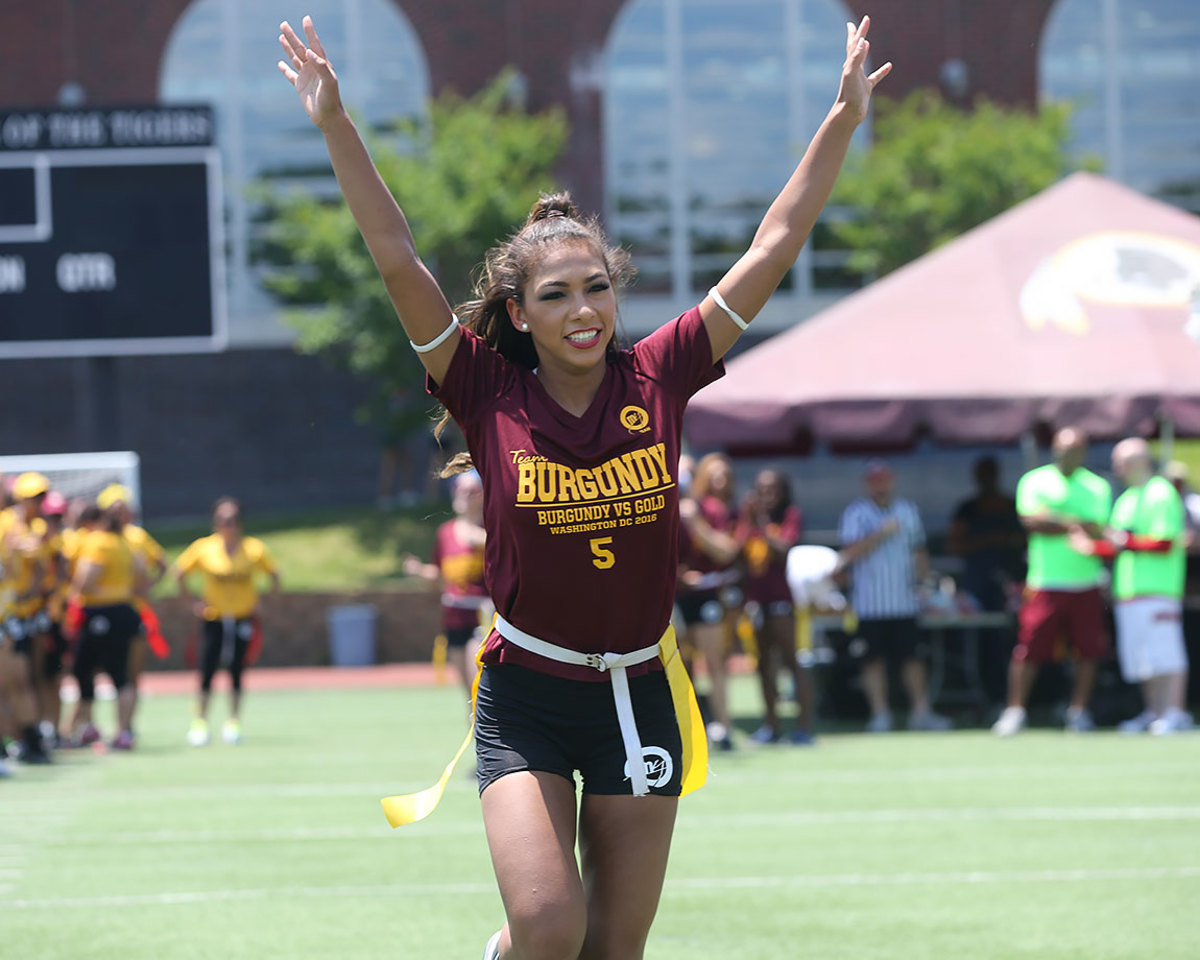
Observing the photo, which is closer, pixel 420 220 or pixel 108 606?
pixel 108 606

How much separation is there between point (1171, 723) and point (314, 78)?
1088cm

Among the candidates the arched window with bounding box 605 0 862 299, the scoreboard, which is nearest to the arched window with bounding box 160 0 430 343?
the arched window with bounding box 605 0 862 299

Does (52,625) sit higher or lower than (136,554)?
lower

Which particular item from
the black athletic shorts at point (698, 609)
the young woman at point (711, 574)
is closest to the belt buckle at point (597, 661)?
the young woman at point (711, 574)

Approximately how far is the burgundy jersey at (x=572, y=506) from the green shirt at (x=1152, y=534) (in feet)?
33.2

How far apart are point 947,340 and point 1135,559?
8.20 ft

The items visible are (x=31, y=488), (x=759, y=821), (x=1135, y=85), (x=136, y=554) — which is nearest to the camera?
(x=759, y=821)

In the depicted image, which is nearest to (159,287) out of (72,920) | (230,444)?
(72,920)

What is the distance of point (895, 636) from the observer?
14172 millimetres

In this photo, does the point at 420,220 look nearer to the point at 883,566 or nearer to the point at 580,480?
the point at 883,566

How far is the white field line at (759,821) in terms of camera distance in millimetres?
9227

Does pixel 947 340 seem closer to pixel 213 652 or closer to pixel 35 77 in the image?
pixel 213 652

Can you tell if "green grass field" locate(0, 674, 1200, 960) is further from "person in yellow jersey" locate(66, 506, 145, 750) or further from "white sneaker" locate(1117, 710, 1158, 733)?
"person in yellow jersey" locate(66, 506, 145, 750)

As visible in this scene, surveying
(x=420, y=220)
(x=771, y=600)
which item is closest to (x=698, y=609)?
(x=771, y=600)
